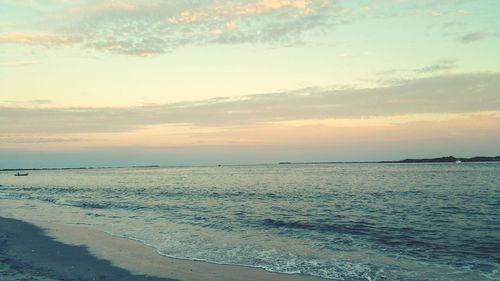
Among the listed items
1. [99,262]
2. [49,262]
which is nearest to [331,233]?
[99,262]

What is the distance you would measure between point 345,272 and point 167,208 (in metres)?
21.9

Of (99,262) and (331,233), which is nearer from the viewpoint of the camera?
(99,262)

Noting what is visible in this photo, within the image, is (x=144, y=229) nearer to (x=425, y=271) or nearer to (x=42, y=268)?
(x=42, y=268)

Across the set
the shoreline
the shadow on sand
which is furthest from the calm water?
the shadow on sand

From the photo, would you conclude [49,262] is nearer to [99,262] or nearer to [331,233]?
[99,262]

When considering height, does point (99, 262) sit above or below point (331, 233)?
above

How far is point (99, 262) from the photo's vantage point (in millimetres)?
13695

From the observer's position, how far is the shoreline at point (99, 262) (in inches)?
474

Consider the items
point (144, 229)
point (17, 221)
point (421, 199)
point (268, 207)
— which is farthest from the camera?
point (421, 199)

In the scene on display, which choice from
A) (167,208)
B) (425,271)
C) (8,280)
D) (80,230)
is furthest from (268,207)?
(8,280)

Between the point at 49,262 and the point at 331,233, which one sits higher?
the point at 49,262

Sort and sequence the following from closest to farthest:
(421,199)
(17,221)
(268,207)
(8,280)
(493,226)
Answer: (8,280), (493,226), (17,221), (268,207), (421,199)

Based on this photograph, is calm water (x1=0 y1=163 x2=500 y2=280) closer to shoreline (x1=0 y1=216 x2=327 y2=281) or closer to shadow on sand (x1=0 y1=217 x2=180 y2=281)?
shoreline (x1=0 y1=216 x2=327 y2=281)

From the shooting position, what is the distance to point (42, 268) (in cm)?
1274
